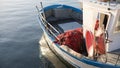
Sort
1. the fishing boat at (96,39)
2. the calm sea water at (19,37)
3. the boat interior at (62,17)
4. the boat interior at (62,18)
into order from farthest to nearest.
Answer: the boat interior at (62,17), the boat interior at (62,18), the calm sea water at (19,37), the fishing boat at (96,39)

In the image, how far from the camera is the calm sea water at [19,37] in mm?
18409

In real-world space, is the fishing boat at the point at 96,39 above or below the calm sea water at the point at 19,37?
above

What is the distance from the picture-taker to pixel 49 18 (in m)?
23.8

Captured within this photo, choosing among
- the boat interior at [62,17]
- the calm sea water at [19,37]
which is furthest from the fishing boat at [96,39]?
the boat interior at [62,17]

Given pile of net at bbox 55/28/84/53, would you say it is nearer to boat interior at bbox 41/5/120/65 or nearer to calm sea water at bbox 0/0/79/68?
calm sea water at bbox 0/0/79/68

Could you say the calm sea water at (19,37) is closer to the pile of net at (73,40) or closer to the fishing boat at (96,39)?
the pile of net at (73,40)

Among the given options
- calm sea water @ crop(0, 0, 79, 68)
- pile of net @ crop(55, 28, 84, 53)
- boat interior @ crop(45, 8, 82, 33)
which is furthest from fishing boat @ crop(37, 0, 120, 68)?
boat interior @ crop(45, 8, 82, 33)

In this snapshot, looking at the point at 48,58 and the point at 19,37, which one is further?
the point at 19,37

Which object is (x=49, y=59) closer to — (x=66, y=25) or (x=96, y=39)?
(x=66, y=25)

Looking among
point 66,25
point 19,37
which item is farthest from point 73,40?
point 19,37

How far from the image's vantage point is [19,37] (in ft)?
77.8

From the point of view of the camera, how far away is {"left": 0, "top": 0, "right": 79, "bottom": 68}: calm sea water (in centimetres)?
1841

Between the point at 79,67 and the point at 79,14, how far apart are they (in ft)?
32.5

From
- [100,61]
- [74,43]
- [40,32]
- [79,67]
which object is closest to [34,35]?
[40,32]
